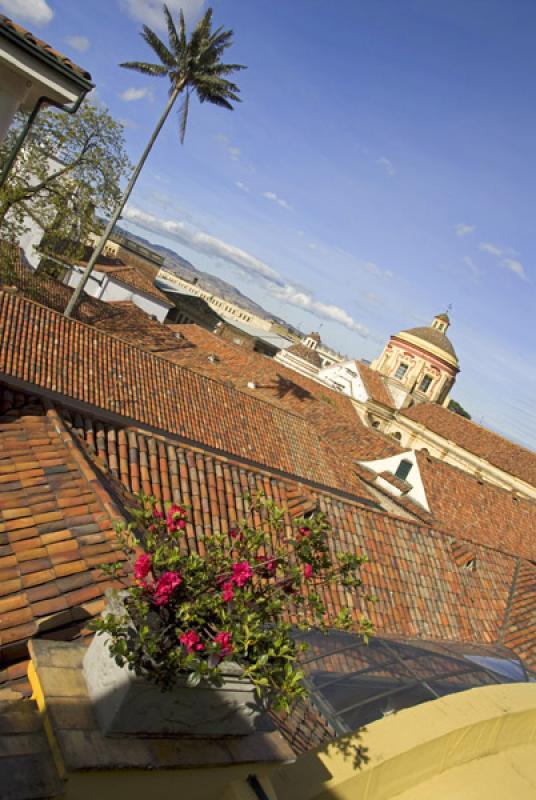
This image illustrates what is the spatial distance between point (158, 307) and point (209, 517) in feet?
101

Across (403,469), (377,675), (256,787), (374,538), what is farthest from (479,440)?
(256,787)

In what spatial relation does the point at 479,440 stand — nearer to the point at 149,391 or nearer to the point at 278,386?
the point at 278,386

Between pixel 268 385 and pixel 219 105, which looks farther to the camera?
pixel 268 385

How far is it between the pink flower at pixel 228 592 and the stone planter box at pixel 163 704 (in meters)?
0.37

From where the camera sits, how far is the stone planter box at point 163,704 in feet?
8.60

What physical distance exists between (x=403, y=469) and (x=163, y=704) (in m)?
21.6

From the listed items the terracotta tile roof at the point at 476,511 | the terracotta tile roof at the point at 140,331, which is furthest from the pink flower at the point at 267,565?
the terracotta tile roof at the point at 140,331

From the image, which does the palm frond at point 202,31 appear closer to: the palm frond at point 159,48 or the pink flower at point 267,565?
the palm frond at point 159,48

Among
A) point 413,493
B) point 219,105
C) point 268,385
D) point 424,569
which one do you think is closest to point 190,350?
point 268,385

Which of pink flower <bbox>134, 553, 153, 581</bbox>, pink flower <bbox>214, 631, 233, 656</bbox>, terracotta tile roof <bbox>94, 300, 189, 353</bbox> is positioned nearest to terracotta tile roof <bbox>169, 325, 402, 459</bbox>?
terracotta tile roof <bbox>94, 300, 189, 353</bbox>

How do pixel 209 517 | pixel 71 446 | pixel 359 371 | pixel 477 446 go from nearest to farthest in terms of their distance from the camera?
1. pixel 71 446
2. pixel 209 517
3. pixel 477 446
4. pixel 359 371

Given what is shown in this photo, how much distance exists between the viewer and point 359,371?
47625mm

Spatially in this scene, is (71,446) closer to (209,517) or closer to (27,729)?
(209,517)

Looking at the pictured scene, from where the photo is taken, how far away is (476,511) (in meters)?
24.3
